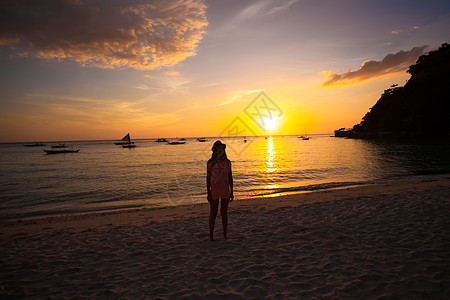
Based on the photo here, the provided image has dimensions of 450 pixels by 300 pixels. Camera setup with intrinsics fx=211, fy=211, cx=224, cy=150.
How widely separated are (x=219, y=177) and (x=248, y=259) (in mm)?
1988

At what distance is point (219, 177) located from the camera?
5383 mm

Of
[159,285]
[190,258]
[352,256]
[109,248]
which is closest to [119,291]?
[159,285]

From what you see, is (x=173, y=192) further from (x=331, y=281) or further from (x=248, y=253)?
(x=331, y=281)

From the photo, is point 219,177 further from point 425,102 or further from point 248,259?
point 425,102

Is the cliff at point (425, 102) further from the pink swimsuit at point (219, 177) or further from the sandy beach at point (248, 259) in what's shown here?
the pink swimsuit at point (219, 177)

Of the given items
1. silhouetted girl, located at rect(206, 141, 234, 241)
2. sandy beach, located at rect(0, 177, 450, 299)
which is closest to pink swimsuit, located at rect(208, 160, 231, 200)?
silhouetted girl, located at rect(206, 141, 234, 241)

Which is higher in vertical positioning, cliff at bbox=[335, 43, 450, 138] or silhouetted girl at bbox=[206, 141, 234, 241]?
cliff at bbox=[335, 43, 450, 138]

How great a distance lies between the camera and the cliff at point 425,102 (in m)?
70.6

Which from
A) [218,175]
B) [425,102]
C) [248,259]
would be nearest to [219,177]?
[218,175]

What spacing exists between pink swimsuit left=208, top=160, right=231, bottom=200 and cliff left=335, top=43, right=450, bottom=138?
319 feet

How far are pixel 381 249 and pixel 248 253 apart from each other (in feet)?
9.87

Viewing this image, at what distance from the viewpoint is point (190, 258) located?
16.2ft

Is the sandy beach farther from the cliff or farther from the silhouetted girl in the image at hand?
the cliff

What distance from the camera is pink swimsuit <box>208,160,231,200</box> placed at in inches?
211
